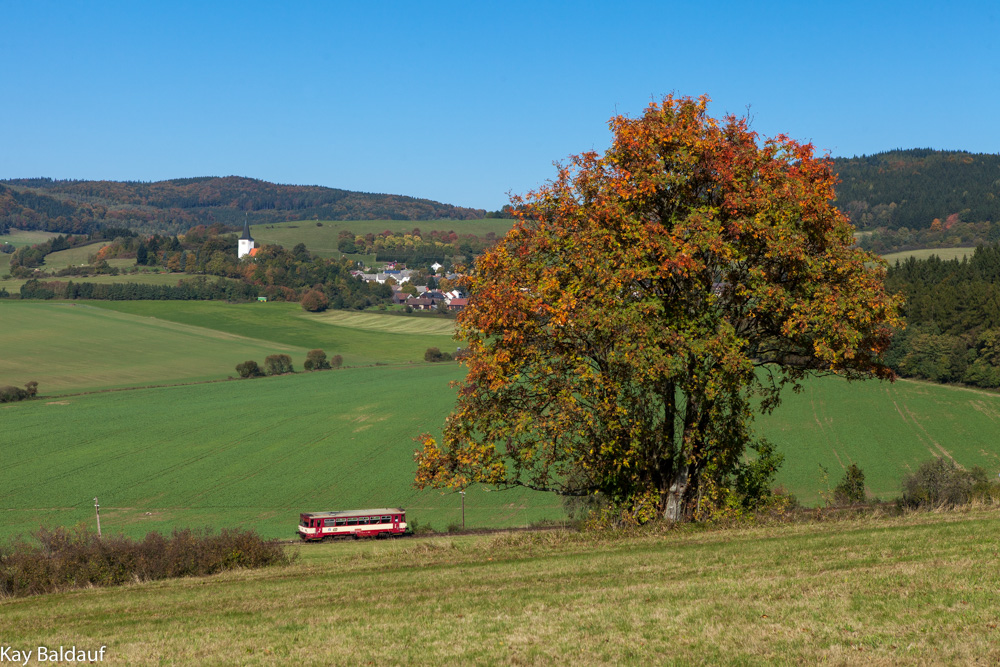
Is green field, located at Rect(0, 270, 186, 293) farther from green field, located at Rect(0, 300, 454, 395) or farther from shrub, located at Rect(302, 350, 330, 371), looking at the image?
shrub, located at Rect(302, 350, 330, 371)

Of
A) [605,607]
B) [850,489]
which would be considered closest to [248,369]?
[850,489]

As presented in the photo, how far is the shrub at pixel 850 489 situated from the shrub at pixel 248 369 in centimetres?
7940

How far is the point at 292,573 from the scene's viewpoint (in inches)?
814

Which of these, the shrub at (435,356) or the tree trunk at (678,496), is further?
the shrub at (435,356)

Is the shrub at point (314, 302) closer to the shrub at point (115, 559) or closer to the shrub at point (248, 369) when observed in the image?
the shrub at point (248, 369)

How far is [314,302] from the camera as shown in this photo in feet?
567

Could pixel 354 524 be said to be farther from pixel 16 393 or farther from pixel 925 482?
pixel 16 393

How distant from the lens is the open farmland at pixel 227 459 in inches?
2149

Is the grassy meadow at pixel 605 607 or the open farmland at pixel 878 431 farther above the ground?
the grassy meadow at pixel 605 607

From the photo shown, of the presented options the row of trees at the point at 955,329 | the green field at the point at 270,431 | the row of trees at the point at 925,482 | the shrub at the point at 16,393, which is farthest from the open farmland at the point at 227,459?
the row of trees at the point at 955,329

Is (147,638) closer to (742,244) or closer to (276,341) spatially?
(742,244)

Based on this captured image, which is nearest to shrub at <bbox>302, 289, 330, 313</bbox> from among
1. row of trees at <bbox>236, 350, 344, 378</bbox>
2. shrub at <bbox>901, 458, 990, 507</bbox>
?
row of trees at <bbox>236, 350, 344, 378</bbox>

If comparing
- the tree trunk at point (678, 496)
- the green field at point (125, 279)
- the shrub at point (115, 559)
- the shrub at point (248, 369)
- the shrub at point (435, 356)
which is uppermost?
the green field at point (125, 279)

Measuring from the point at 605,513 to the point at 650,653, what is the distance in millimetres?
13020
